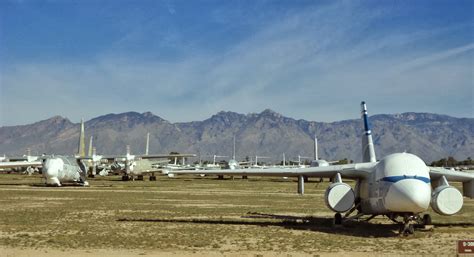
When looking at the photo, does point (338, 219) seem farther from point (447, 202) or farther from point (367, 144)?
point (367, 144)

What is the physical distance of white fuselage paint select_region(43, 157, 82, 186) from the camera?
62438mm

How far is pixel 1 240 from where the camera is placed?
1980 centimetres

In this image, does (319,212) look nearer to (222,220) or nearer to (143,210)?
(222,220)

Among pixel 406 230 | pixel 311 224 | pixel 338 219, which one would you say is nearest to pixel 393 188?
pixel 406 230

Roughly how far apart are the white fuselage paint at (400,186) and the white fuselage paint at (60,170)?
46966mm

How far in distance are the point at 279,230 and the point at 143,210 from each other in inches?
494

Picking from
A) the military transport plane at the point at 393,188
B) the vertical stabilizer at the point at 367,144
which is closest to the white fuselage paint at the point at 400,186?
the military transport plane at the point at 393,188

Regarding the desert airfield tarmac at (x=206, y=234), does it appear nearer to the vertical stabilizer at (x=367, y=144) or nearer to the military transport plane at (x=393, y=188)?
the military transport plane at (x=393, y=188)

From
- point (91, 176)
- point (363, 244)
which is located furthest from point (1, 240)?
point (91, 176)

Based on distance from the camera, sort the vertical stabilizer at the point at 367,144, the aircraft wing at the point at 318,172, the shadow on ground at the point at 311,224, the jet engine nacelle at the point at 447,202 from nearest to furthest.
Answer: the jet engine nacelle at the point at 447,202, the shadow on ground at the point at 311,224, the aircraft wing at the point at 318,172, the vertical stabilizer at the point at 367,144

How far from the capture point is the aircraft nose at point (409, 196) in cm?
2041

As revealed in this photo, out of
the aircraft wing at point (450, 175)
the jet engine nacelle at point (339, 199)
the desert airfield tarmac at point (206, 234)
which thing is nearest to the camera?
the desert airfield tarmac at point (206, 234)

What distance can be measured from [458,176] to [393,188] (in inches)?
234

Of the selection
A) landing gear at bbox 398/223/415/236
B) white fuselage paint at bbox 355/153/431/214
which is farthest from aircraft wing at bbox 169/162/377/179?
landing gear at bbox 398/223/415/236
